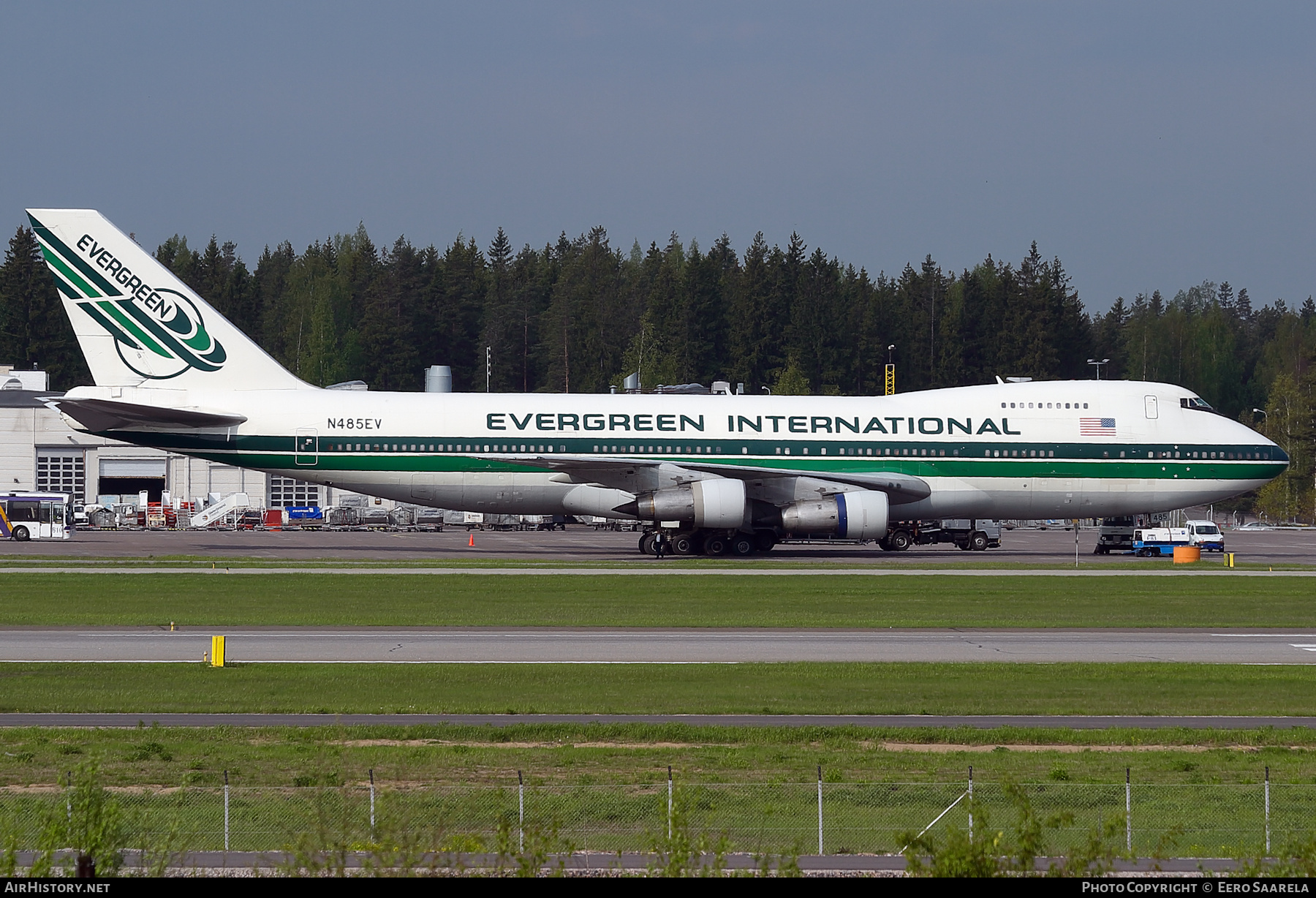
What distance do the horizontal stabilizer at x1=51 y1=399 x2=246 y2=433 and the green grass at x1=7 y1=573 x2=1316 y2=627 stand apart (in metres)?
8.21

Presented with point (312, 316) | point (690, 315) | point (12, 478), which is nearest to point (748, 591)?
point (12, 478)

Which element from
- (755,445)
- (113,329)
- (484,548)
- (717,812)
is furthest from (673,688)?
(484,548)

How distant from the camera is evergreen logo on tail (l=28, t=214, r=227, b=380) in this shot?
51.0 m

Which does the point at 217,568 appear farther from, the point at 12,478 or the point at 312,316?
the point at 312,316

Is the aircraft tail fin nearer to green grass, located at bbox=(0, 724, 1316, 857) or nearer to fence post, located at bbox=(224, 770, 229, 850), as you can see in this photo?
green grass, located at bbox=(0, 724, 1316, 857)

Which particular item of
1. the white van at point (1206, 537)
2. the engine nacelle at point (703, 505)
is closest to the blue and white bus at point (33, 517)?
the engine nacelle at point (703, 505)

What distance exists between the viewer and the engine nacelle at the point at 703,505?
49.8m

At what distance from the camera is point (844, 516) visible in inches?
1962

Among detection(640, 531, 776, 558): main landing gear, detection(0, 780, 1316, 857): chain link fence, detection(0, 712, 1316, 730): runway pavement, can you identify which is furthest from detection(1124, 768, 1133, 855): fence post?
detection(640, 531, 776, 558): main landing gear

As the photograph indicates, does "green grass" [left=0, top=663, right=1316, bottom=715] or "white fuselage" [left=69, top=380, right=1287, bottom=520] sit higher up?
"white fuselage" [left=69, top=380, right=1287, bottom=520]

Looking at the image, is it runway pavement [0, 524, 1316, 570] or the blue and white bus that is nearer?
runway pavement [0, 524, 1316, 570]

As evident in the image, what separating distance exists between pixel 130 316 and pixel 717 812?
145ft

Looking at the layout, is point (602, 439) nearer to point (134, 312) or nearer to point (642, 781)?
point (134, 312)

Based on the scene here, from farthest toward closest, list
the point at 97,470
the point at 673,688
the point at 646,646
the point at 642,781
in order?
the point at 97,470 → the point at 646,646 → the point at 673,688 → the point at 642,781
